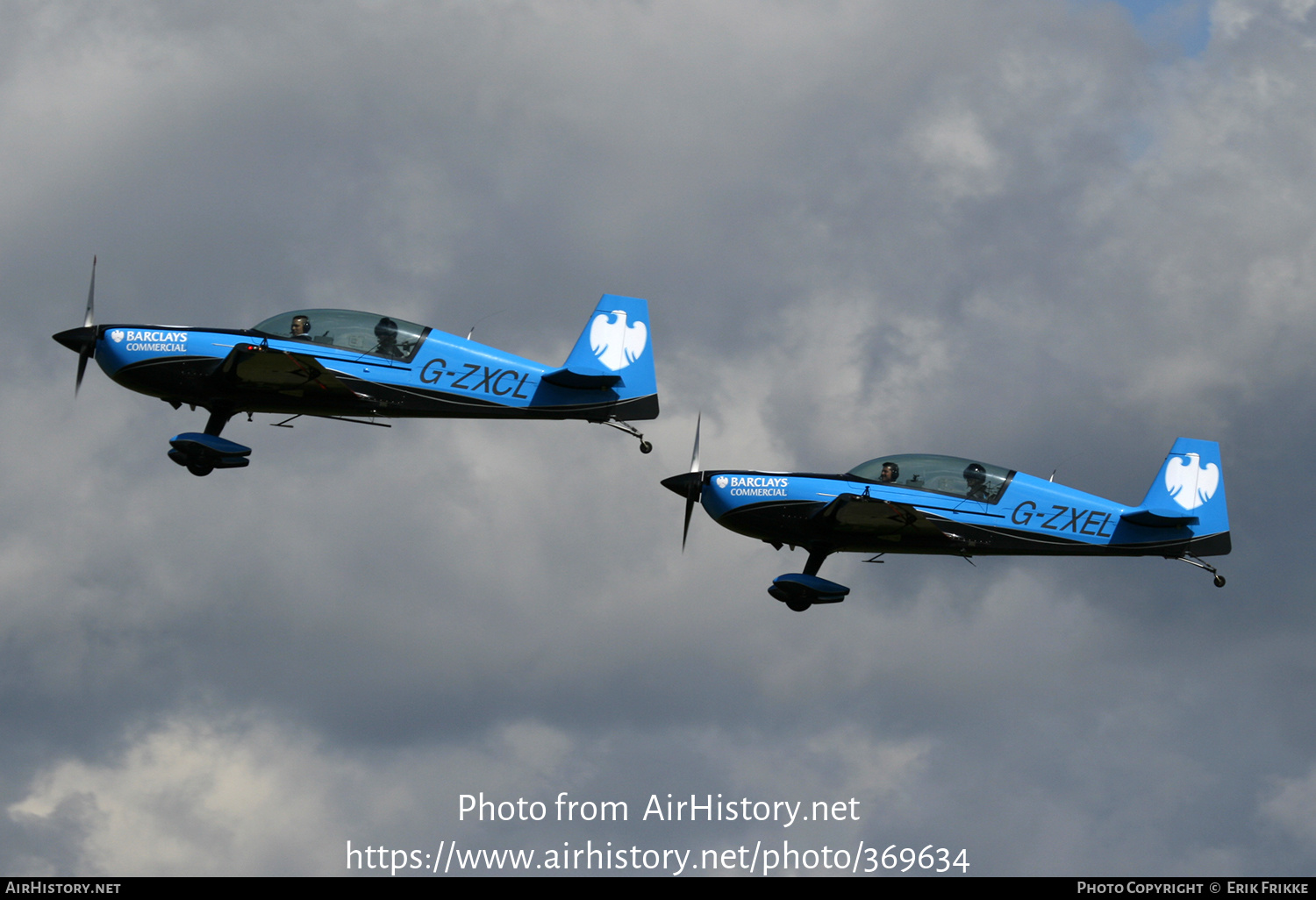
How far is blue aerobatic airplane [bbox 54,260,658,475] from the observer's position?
40219 millimetres

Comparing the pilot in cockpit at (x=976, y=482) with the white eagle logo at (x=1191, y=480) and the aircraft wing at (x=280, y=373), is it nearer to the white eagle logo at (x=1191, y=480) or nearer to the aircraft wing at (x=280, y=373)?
the white eagle logo at (x=1191, y=480)

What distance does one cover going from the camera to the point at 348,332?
134ft

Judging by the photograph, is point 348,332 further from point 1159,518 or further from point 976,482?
point 1159,518

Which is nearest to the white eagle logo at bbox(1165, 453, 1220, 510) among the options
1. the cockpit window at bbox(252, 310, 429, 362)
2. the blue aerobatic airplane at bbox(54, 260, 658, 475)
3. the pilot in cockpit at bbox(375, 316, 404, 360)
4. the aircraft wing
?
the blue aerobatic airplane at bbox(54, 260, 658, 475)

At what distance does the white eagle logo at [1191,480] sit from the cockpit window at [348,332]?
615 inches

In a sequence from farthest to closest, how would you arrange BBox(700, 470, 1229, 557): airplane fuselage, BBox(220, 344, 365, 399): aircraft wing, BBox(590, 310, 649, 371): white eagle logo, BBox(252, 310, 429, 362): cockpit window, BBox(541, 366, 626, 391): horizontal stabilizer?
BBox(590, 310, 649, 371): white eagle logo < BBox(541, 366, 626, 391): horizontal stabilizer < BBox(252, 310, 429, 362): cockpit window < BBox(700, 470, 1229, 557): airplane fuselage < BBox(220, 344, 365, 399): aircraft wing

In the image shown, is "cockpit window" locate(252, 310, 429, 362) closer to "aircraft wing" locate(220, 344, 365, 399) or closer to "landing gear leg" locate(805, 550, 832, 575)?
"aircraft wing" locate(220, 344, 365, 399)

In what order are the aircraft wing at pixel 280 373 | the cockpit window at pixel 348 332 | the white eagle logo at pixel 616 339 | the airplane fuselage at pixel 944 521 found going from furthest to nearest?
the white eagle logo at pixel 616 339, the cockpit window at pixel 348 332, the airplane fuselage at pixel 944 521, the aircraft wing at pixel 280 373

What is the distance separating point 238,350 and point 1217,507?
65.3ft

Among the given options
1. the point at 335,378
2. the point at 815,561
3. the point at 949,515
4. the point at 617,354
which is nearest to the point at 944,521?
the point at 949,515

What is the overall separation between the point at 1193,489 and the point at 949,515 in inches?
203

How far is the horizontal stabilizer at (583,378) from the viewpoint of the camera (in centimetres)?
4153

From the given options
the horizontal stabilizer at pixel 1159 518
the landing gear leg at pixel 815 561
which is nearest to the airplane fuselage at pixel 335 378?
the landing gear leg at pixel 815 561

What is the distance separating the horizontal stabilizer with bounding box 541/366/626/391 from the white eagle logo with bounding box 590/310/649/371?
0.94 ft
